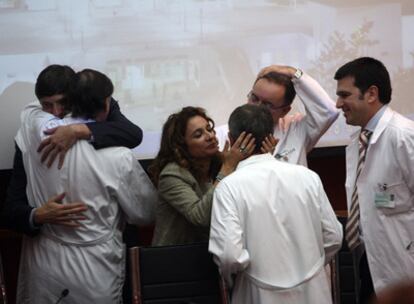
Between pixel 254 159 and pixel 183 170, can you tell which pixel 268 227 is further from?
pixel 183 170

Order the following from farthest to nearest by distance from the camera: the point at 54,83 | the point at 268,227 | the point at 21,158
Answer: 1. the point at 21,158
2. the point at 54,83
3. the point at 268,227

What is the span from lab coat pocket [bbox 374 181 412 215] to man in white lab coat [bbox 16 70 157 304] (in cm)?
97

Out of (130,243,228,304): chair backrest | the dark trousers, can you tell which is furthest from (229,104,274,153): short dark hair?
the dark trousers

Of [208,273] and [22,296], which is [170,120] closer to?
[208,273]

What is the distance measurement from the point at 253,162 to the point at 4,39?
1655 millimetres

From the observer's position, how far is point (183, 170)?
315 centimetres

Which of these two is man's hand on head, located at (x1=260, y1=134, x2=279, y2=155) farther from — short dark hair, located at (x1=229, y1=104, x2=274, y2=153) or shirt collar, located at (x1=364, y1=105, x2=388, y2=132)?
shirt collar, located at (x1=364, y1=105, x2=388, y2=132)

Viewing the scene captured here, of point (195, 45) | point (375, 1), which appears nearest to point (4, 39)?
point (195, 45)

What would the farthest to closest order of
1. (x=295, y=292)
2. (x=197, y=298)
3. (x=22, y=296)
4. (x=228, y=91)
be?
(x=228, y=91) → (x=22, y=296) → (x=197, y=298) → (x=295, y=292)

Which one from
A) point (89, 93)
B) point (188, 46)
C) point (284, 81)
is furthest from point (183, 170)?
point (188, 46)

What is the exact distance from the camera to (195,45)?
4.16m

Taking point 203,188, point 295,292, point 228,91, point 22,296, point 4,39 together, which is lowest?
point 22,296

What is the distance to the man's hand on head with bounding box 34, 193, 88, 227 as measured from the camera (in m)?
3.14

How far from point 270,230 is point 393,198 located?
710 mm
